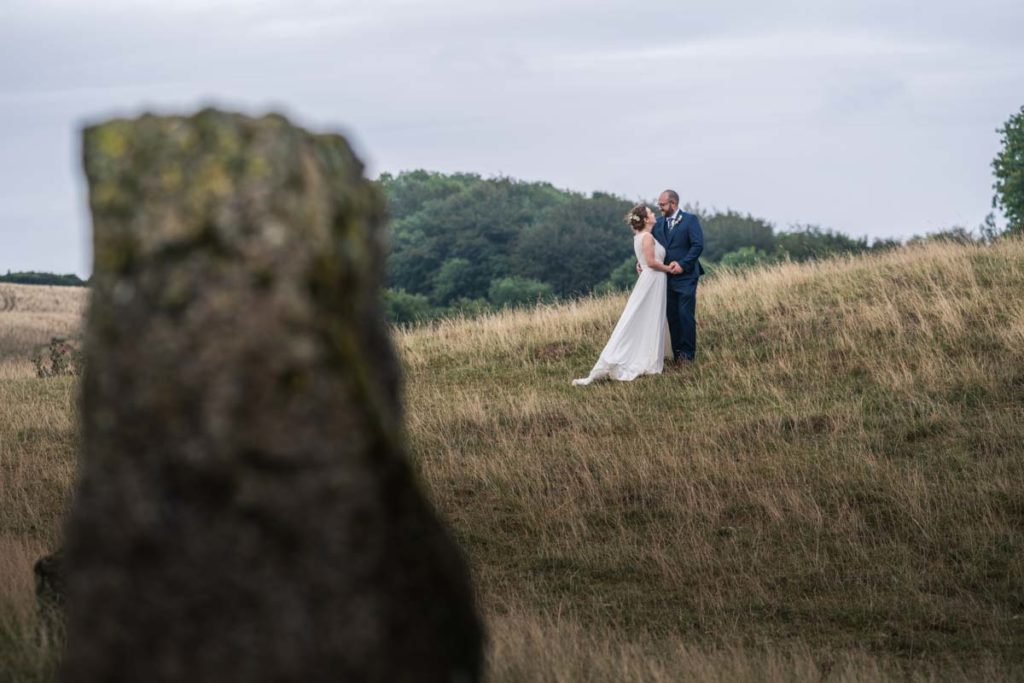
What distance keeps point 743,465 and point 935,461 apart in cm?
205

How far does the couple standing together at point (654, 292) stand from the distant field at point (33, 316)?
1060 inches

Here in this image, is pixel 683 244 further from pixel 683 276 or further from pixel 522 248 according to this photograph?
pixel 522 248

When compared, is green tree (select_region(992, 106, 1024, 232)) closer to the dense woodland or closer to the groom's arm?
the dense woodland

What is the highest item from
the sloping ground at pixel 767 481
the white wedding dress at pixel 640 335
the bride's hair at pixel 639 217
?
the bride's hair at pixel 639 217

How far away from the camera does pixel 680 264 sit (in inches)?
735

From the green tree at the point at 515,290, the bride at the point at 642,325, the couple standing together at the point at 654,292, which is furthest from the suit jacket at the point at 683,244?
the green tree at the point at 515,290

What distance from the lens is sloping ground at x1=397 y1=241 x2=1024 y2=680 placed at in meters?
9.03

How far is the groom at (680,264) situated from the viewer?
18.7 m

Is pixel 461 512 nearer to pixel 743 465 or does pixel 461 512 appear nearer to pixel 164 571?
pixel 743 465

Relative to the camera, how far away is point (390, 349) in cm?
319

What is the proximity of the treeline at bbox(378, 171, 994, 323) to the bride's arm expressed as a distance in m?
45.3

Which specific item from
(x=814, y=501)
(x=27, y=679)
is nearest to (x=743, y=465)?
(x=814, y=501)

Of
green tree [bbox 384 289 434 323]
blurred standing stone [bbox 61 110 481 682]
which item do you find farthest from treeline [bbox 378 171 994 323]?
blurred standing stone [bbox 61 110 481 682]

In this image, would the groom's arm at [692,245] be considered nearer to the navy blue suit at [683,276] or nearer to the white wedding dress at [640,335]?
the navy blue suit at [683,276]
